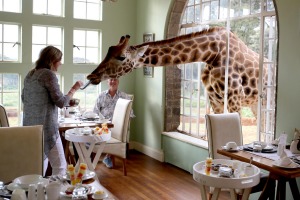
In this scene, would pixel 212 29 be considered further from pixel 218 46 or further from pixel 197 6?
pixel 197 6

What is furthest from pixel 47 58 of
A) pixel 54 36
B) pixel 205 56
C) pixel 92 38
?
pixel 92 38

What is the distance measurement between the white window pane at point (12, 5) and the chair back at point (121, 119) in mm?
2037

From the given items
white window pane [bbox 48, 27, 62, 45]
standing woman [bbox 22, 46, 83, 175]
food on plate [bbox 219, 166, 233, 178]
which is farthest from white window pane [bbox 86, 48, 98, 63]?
food on plate [bbox 219, 166, 233, 178]

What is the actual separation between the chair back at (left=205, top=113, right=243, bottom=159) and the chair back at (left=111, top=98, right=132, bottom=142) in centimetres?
157

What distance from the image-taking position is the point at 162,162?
5.46 meters

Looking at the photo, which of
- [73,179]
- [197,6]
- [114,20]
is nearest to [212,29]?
[197,6]

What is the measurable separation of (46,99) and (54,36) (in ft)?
8.40

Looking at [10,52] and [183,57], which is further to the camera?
[10,52]

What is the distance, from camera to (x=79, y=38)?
230 inches

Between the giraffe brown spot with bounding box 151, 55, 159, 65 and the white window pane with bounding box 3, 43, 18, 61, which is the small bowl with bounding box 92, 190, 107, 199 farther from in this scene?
the white window pane with bounding box 3, 43, 18, 61

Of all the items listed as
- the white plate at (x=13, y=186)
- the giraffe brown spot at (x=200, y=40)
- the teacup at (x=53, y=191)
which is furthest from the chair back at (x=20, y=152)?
the giraffe brown spot at (x=200, y=40)

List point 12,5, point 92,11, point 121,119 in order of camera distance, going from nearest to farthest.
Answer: point 121,119 → point 12,5 → point 92,11

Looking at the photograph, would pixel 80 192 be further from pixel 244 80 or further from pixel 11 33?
pixel 11 33

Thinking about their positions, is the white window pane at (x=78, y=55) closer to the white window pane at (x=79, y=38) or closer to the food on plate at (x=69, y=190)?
the white window pane at (x=79, y=38)
